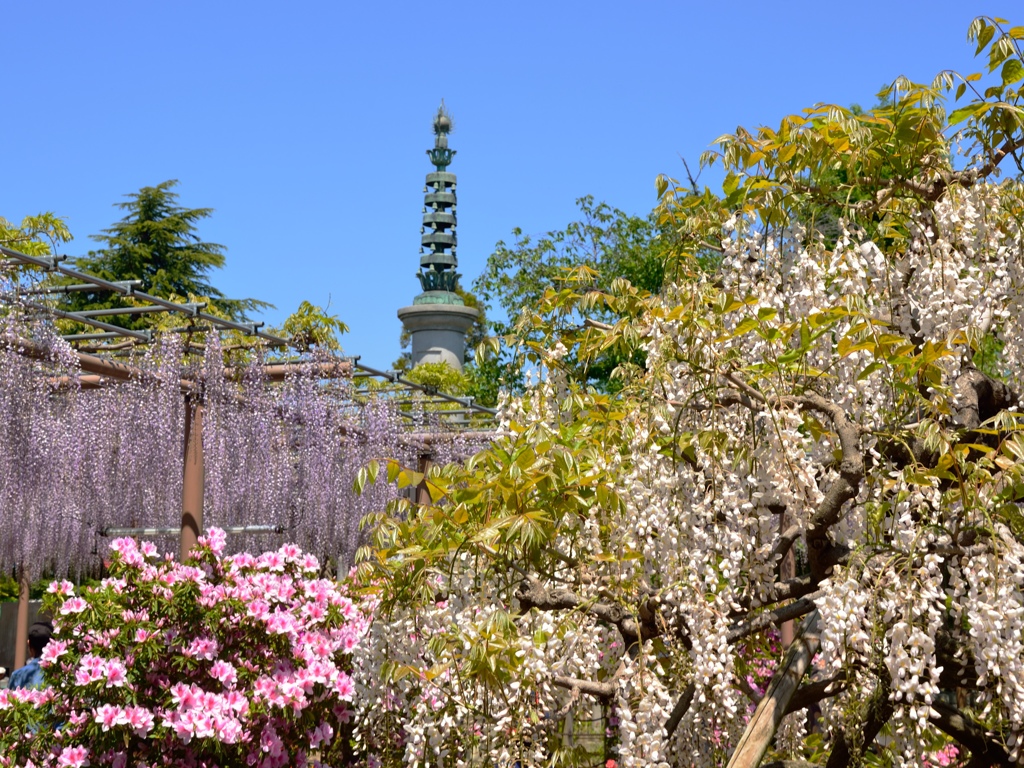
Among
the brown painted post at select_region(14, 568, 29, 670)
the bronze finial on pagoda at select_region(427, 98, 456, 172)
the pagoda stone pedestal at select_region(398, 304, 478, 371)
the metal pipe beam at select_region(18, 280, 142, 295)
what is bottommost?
the brown painted post at select_region(14, 568, 29, 670)

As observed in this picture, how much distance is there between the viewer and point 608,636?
3596mm

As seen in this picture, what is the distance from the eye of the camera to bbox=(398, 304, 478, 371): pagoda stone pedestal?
79.7 feet

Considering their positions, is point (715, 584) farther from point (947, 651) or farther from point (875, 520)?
point (947, 651)

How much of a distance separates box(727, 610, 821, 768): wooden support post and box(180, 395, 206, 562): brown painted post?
5.69 metres

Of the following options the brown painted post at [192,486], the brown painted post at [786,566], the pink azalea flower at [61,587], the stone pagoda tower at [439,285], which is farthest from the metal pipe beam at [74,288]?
the stone pagoda tower at [439,285]

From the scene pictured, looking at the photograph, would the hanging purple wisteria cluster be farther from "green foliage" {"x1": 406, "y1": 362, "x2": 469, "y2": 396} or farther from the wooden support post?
"green foliage" {"x1": 406, "y1": 362, "x2": 469, "y2": 396}

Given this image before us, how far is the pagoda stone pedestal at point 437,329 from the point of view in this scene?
24297 mm

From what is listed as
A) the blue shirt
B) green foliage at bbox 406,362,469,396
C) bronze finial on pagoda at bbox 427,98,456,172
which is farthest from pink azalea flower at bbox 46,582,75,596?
bronze finial on pagoda at bbox 427,98,456,172

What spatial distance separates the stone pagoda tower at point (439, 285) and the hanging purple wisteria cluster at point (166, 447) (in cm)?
1247

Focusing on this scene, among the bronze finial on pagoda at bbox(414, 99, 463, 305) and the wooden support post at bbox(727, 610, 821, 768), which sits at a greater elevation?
the bronze finial on pagoda at bbox(414, 99, 463, 305)

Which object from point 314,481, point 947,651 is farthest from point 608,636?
point 314,481

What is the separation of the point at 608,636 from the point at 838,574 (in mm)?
1201

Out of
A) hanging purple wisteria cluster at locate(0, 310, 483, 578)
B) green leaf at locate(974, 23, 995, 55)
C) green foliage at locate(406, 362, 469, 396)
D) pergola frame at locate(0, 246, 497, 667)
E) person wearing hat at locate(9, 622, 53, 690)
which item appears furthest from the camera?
green foliage at locate(406, 362, 469, 396)

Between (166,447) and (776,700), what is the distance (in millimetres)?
7038
